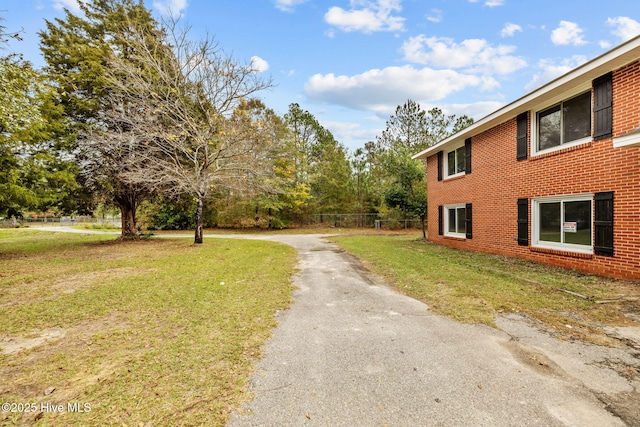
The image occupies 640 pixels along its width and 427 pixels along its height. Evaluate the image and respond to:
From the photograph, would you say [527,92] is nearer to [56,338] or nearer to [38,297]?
[56,338]

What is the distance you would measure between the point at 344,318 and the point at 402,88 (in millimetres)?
22249

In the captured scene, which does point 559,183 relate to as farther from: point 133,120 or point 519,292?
point 133,120

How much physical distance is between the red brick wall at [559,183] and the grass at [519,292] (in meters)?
0.55

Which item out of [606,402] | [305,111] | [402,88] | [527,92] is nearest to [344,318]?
[606,402]

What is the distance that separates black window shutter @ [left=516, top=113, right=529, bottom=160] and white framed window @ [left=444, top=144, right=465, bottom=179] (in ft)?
10.1

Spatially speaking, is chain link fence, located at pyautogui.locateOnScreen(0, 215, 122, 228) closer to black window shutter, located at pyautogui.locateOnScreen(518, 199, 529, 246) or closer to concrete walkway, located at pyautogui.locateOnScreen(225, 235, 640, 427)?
Answer: concrete walkway, located at pyautogui.locateOnScreen(225, 235, 640, 427)

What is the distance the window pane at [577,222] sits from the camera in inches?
262

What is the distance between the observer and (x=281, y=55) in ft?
43.7

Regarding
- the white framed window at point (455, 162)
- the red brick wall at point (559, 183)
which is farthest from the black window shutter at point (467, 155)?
the white framed window at point (455, 162)

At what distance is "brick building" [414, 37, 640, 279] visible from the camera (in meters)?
5.68

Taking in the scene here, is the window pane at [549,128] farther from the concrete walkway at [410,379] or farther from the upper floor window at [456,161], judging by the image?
the concrete walkway at [410,379]

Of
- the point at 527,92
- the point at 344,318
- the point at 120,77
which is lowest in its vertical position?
the point at 344,318

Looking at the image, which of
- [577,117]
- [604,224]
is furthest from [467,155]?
[604,224]

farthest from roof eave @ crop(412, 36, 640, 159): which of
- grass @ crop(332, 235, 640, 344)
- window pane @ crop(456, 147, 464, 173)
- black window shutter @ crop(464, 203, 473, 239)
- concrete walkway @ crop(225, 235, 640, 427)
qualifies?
concrete walkway @ crop(225, 235, 640, 427)
